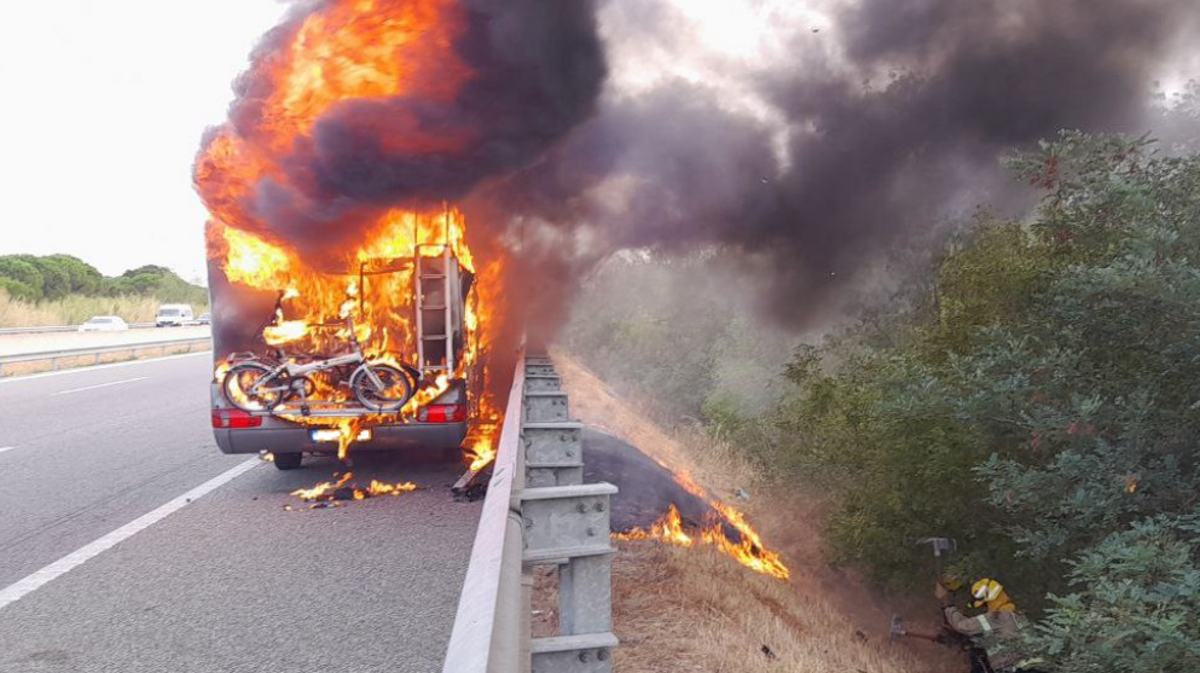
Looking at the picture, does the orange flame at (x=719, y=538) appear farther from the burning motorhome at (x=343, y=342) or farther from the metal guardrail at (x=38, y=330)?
the metal guardrail at (x=38, y=330)

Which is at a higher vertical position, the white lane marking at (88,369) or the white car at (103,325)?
the white car at (103,325)

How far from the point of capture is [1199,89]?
858 cm

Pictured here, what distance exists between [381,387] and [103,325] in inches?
1507

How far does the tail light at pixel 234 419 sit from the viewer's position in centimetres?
721

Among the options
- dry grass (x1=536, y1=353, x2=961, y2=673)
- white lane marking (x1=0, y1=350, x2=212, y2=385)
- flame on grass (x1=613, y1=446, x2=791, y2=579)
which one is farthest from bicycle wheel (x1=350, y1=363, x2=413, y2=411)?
white lane marking (x1=0, y1=350, x2=212, y2=385)

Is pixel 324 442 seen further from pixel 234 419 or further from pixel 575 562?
pixel 575 562

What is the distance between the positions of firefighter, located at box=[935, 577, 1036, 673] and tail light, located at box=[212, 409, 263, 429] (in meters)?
6.29

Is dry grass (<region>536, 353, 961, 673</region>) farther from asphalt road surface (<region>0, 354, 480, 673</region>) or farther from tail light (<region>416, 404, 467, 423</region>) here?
tail light (<region>416, 404, 467, 423</region>)

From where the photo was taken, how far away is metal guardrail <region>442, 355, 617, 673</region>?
1.99 meters

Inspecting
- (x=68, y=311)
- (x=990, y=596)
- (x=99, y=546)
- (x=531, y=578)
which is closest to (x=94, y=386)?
(x=99, y=546)

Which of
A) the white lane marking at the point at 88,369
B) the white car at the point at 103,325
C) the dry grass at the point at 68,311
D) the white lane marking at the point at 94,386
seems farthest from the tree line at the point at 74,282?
the white lane marking at the point at 94,386

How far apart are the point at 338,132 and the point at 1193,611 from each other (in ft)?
23.2

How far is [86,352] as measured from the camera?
2216cm

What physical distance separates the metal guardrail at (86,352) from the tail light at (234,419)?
15.1 metres
